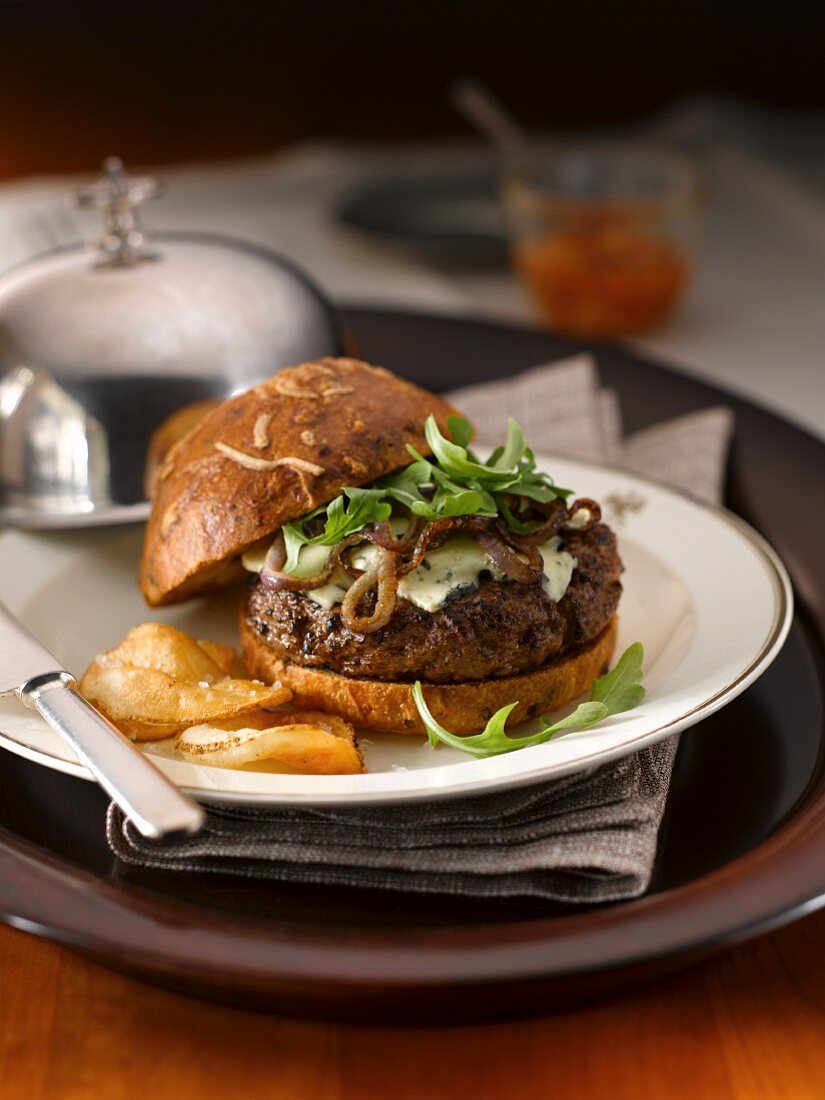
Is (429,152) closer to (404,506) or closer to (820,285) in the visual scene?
(820,285)

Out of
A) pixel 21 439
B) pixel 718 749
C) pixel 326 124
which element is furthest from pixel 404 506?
pixel 326 124

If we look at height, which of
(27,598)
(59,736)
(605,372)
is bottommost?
(605,372)

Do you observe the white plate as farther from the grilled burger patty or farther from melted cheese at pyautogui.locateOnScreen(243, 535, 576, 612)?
melted cheese at pyautogui.locateOnScreen(243, 535, 576, 612)

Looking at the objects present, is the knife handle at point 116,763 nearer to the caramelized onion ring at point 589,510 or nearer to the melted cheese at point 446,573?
the melted cheese at point 446,573

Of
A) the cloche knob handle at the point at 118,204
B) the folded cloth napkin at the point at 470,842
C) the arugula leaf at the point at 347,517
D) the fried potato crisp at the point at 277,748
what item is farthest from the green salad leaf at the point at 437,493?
the cloche knob handle at the point at 118,204

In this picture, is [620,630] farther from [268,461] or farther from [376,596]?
[268,461]

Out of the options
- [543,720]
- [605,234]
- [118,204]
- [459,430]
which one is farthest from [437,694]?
[605,234]

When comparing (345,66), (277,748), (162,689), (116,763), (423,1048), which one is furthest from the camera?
(345,66)
